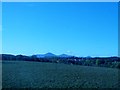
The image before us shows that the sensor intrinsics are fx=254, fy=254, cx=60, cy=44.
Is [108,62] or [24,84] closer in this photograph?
[24,84]

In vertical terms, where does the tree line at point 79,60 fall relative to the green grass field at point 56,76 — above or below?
above

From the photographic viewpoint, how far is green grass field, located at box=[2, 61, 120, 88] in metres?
5.59

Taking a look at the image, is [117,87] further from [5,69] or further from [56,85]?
[5,69]

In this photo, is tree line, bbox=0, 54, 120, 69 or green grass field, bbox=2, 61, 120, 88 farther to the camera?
tree line, bbox=0, 54, 120, 69

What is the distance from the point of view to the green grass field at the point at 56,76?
5.59m

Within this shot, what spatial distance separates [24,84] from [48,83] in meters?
0.54

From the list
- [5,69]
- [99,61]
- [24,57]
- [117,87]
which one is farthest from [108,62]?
[5,69]

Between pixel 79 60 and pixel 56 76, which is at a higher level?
pixel 79 60

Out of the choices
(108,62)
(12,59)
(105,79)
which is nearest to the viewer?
(105,79)

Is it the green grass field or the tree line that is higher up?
the tree line

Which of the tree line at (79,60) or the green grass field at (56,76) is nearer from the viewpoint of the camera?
the green grass field at (56,76)

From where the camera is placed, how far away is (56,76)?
6602 mm

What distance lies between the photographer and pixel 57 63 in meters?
7.78

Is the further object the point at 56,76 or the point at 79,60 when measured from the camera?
the point at 79,60
